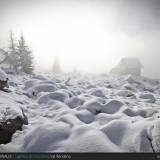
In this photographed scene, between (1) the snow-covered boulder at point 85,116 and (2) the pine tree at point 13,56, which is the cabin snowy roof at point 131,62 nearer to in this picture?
(2) the pine tree at point 13,56

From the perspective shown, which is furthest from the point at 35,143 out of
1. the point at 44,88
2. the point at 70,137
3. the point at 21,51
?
the point at 21,51

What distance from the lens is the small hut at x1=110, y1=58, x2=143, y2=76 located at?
26953 mm

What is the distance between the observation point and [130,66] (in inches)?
1058

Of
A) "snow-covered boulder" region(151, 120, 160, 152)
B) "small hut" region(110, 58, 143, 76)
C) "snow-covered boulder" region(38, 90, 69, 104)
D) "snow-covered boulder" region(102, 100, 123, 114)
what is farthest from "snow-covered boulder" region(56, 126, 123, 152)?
"small hut" region(110, 58, 143, 76)

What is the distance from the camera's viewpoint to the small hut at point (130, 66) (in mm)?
26953

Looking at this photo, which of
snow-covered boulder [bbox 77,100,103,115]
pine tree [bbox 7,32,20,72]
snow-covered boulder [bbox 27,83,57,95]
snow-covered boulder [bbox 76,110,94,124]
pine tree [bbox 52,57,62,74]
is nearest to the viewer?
snow-covered boulder [bbox 76,110,94,124]

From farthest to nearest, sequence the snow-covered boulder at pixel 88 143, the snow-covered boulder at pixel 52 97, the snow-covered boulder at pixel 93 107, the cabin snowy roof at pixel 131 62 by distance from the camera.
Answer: the cabin snowy roof at pixel 131 62 < the snow-covered boulder at pixel 52 97 < the snow-covered boulder at pixel 93 107 < the snow-covered boulder at pixel 88 143

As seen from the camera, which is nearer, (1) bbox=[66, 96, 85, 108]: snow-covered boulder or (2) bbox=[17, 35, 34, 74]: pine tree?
Answer: (1) bbox=[66, 96, 85, 108]: snow-covered boulder

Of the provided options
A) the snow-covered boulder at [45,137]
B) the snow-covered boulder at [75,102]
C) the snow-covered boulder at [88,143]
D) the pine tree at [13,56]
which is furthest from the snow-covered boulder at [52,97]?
the pine tree at [13,56]

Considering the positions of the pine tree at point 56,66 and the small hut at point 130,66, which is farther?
the pine tree at point 56,66

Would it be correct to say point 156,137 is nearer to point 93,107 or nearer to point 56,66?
point 93,107

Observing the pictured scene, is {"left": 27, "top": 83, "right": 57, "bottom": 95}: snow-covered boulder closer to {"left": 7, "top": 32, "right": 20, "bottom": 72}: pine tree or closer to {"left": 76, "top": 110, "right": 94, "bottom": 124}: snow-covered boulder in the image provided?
{"left": 76, "top": 110, "right": 94, "bottom": 124}: snow-covered boulder

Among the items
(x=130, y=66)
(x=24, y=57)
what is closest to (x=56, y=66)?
(x=130, y=66)
